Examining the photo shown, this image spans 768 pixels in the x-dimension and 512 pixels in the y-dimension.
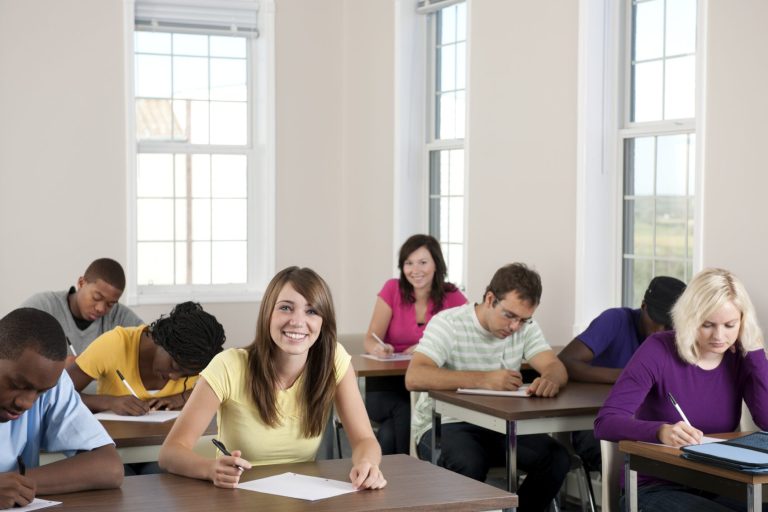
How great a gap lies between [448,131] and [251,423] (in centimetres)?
425

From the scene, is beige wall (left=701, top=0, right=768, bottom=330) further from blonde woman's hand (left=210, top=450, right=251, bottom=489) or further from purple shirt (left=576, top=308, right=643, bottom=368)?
blonde woman's hand (left=210, top=450, right=251, bottom=489)

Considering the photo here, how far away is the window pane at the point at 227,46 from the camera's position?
7.68 meters

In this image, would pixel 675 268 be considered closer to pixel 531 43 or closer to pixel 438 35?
pixel 531 43

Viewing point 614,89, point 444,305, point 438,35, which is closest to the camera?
point 614,89

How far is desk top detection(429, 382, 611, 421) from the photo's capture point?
11.9 feet

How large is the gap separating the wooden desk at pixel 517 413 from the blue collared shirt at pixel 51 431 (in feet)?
4.83

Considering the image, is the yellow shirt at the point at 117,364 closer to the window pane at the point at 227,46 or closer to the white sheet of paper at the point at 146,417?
the white sheet of paper at the point at 146,417

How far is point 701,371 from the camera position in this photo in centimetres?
328

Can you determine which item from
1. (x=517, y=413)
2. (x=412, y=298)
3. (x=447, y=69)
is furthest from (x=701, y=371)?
(x=447, y=69)

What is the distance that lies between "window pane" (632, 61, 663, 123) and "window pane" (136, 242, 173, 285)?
375 centimetres

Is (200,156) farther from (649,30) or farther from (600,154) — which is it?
(649,30)

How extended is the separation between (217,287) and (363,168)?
1.34 metres

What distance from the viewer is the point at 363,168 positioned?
762 centimetres

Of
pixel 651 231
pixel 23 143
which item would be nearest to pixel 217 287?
pixel 23 143
